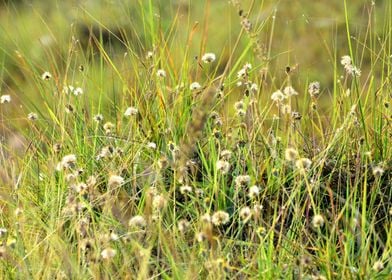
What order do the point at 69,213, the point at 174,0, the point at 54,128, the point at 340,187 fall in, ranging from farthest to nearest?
the point at 174,0, the point at 54,128, the point at 340,187, the point at 69,213

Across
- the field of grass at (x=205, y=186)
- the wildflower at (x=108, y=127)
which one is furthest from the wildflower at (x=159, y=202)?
the wildflower at (x=108, y=127)

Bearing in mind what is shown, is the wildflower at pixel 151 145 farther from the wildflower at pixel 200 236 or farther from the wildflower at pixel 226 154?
the wildflower at pixel 200 236

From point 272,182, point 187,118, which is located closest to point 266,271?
point 272,182

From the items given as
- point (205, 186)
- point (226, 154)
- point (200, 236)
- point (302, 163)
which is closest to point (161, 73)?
point (205, 186)

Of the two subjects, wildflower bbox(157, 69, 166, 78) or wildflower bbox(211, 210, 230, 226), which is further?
wildflower bbox(157, 69, 166, 78)

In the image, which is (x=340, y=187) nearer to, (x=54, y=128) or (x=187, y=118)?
(x=187, y=118)

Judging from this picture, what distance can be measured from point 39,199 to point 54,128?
27cm

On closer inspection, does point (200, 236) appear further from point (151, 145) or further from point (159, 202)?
point (151, 145)

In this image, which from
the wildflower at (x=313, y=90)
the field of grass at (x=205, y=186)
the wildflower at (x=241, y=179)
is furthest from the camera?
the wildflower at (x=313, y=90)

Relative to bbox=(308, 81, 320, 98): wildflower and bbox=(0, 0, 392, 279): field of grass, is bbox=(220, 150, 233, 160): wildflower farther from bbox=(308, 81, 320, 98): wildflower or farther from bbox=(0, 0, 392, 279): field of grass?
bbox=(308, 81, 320, 98): wildflower

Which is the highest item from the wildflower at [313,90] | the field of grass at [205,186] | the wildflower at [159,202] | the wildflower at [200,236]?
the wildflower at [313,90]

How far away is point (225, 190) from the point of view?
2631 mm

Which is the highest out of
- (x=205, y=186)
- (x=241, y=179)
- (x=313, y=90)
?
(x=313, y=90)

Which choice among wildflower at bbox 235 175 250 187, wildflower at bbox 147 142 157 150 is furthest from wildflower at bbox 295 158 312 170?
wildflower at bbox 147 142 157 150
